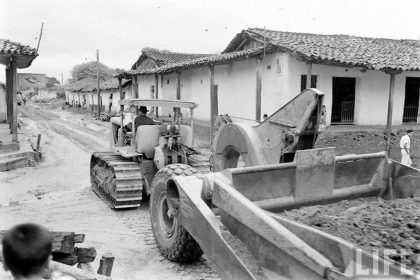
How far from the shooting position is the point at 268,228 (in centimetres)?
276

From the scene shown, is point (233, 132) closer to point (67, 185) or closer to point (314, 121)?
point (314, 121)

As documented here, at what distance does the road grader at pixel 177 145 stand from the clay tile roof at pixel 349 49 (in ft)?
20.3

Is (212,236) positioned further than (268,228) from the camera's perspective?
Yes

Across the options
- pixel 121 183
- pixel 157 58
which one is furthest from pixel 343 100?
pixel 157 58

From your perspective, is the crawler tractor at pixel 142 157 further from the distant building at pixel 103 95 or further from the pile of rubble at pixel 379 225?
the distant building at pixel 103 95

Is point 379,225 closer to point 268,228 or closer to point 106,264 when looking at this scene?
point 268,228

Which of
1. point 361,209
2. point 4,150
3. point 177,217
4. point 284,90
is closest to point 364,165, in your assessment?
point 361,209

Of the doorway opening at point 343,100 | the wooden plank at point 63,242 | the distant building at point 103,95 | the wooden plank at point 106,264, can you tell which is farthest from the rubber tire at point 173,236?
the distant building at point 103,95

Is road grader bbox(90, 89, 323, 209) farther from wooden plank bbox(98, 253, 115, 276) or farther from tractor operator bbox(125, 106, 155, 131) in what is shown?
wooden plank bbox(98, 253, 115, 276)

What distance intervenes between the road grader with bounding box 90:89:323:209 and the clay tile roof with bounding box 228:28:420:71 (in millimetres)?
6199

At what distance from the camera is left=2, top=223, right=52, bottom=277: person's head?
176cm

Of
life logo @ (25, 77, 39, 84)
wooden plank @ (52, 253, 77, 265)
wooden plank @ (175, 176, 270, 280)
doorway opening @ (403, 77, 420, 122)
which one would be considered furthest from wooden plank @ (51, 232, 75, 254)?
life logo @ (25, 77, 39, 84)

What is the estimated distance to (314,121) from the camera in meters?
4.98

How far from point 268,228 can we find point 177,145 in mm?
4954
